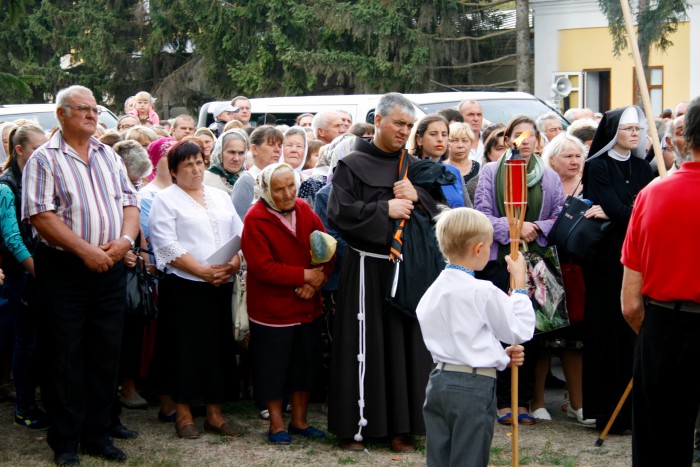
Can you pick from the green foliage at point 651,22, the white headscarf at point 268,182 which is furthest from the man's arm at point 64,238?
the green foliage at point 651,22

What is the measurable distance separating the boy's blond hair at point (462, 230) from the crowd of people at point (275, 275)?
3.16 feet

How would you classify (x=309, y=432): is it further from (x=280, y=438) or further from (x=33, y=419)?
(x=33, y=419)

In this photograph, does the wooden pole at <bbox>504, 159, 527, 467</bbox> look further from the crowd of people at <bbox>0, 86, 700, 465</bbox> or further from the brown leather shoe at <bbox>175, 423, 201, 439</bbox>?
the brown leather shoe at <bbox>175, 423, 201, 439</bbox>

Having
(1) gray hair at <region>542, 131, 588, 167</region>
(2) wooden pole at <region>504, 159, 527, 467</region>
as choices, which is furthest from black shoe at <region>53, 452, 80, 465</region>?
(1) gray hair at <region>542, 131, 588, 167</region>

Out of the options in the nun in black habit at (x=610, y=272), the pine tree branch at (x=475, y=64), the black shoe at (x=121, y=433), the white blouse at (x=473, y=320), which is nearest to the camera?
the white blouse at (x=473, y=320)

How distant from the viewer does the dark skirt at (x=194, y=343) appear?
23.1 feet

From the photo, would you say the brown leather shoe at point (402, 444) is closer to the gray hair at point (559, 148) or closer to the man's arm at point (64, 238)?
the man's arm at point (64, 238)

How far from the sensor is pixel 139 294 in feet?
22.9

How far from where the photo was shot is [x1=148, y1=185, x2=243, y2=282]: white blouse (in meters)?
6.96

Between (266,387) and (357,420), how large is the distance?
2.12 feet

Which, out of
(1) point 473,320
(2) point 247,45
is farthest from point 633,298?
(2) point 247,45

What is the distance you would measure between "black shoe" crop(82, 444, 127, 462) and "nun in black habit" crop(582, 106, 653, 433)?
3.11 meters

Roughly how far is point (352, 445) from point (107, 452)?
1.51m

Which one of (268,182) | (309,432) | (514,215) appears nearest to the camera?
(514,215)
